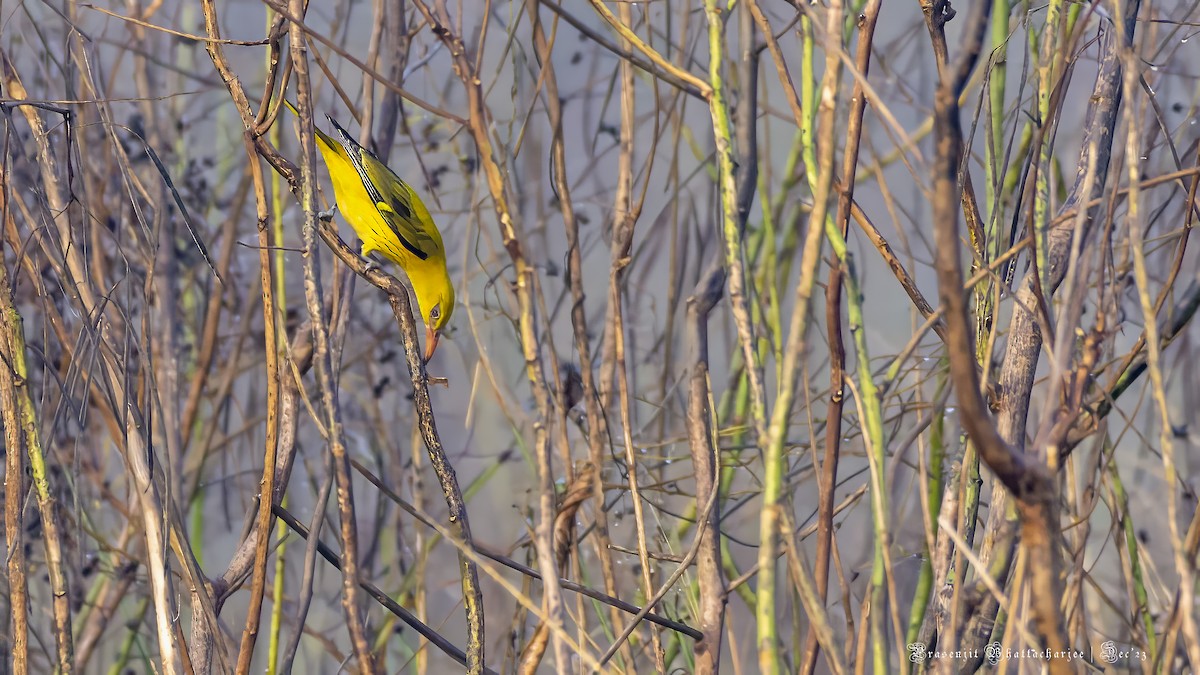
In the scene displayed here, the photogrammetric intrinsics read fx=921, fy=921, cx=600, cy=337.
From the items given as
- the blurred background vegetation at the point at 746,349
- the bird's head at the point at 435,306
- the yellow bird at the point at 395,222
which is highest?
the yellow bird at the point at 395,222

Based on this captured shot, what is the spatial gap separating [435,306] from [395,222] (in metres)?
0.20

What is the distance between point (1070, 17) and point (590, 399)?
28.9 inches

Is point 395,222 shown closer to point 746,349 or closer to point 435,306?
point 435,306

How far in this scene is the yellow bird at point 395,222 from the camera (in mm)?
1886

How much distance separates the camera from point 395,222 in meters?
1.94

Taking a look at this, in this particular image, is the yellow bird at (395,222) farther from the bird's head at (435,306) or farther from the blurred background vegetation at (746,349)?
the blurred background vegetation at (746,349)

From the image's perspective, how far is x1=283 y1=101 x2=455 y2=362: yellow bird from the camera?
1886 mm

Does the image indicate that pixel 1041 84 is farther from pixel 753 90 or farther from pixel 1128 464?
pixel 1128 464

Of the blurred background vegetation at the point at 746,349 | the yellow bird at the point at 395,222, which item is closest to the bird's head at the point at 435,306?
the yellow bird at the point at 395,222

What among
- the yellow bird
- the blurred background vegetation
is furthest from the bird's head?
the blurred background vegetation

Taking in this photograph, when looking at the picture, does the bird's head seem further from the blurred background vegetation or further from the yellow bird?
the blurred background vegetation

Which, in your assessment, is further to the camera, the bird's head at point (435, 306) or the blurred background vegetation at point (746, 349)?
the bird's head at point (435, 306)

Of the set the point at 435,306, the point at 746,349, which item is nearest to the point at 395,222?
the point at 435,306

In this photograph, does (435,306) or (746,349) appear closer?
(746,349)
